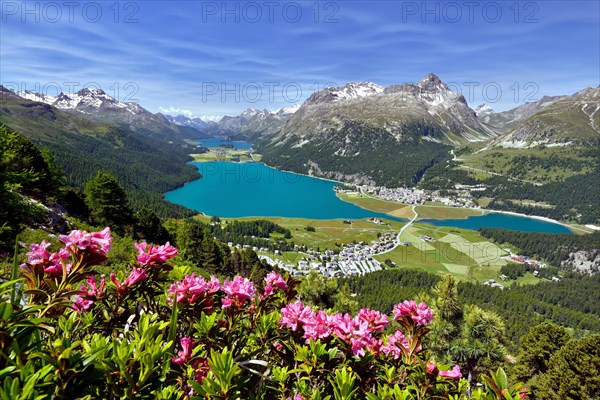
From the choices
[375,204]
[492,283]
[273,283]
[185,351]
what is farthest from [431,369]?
[375,204]

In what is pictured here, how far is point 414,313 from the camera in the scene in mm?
3129

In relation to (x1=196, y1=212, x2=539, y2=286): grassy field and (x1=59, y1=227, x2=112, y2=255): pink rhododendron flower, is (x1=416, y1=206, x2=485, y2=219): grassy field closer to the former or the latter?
(x1=196, y1=212, x2=539, y2=286): grassy field

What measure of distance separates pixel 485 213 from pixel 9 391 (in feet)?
693

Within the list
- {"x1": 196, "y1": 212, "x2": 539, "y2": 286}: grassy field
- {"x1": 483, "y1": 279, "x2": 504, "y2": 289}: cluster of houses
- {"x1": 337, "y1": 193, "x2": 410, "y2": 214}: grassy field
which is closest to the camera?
{"x1": 483, "y1": 279, "x2": 504, "y2": 289}: cluster of houses

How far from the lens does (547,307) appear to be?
81.2m

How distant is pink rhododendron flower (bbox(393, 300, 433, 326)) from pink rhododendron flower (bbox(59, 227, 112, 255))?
264cm

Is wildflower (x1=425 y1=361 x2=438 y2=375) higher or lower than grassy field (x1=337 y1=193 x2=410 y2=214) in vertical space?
higher

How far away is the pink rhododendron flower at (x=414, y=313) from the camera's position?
3065 millimetres

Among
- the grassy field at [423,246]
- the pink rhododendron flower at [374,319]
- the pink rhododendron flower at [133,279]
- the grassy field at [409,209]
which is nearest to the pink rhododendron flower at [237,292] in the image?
the pink rhododendron flower at [133,279]

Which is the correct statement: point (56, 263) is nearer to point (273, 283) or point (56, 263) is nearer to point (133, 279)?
point (133, 279)

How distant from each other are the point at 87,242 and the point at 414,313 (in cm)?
292

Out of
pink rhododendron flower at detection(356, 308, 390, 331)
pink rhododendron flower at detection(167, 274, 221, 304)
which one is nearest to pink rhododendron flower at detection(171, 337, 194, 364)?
pink rhododendron flower at detection(167, 274, 221, 304)

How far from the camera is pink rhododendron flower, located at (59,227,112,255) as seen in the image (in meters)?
2.01

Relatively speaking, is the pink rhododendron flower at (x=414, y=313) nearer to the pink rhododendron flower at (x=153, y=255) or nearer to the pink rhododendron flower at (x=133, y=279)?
the pink rhododendron flower at (x=153, y=255)
